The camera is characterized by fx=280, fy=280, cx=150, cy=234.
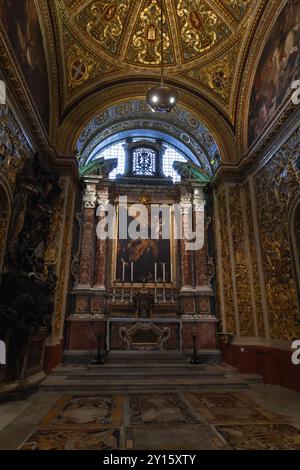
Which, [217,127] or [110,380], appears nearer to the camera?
[110,380]

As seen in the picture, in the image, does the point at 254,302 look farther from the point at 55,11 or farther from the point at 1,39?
the point at 55,11

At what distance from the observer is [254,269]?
8.90 metres

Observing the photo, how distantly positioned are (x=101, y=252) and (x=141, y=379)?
5.07 meters

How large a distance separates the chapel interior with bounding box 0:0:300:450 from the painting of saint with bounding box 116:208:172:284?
60 millimetres

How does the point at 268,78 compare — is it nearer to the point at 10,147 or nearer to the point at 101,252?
the point at 10,147

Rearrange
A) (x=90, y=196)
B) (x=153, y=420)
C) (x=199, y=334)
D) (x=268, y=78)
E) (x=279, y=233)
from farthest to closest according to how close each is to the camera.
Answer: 1. (x=90, y=196)
2. (x=199, y=334)
3. (x=268, y=78)
4. (x=279, y=233)
5. (x=153, y=420)

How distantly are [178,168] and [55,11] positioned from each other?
22.4 feet

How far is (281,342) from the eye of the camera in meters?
7.22

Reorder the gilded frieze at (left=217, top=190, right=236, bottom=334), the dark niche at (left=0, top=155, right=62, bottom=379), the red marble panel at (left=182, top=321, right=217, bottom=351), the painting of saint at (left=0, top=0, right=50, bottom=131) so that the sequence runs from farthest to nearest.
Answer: the red marble panel at (left=182, top=321, right=217, bottom=351) < the gilded frieze at (left=217, top=190, right=236, bottom=334) < the painting of saint at (left=0, top=0, right=50, bottom=131) < the dark niche at (left=0, top=155, right=62, bottom=379)

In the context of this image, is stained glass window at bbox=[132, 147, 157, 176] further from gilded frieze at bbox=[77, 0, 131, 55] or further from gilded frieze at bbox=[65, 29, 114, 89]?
gilded frieze at bbox=[77, 0, 131, 55]

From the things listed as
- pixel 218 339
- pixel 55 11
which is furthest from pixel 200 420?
pixel 55 11

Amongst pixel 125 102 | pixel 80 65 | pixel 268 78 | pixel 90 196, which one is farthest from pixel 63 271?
pixel 268 78

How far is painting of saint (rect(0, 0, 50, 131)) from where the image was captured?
6.31m

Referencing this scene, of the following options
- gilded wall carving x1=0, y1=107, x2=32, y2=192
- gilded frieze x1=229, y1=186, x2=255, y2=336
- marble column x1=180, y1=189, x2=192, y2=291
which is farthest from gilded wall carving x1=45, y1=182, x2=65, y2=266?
gilded frieze x1=229, y1=186, x2=255, y2=336
